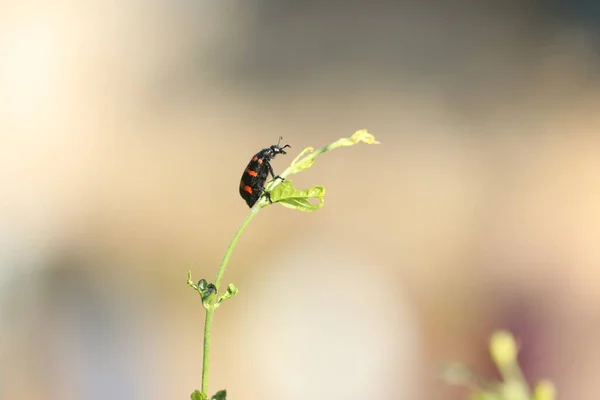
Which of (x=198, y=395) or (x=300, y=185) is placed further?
(x=300, y=185)

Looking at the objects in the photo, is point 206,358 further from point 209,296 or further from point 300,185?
point 300,185

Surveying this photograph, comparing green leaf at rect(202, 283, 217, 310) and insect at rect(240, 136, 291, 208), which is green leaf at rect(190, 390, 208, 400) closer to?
green leaf at rect(202, 283, 217, 310)

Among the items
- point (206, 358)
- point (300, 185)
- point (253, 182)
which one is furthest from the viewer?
point (300, 185)

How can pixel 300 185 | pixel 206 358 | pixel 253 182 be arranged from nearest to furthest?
pixel 206 358, pixel 253 182, pixel 300 185

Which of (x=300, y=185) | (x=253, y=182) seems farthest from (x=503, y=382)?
(x=300, y=185)

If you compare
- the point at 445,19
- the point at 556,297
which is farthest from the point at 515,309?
the point at 445,19

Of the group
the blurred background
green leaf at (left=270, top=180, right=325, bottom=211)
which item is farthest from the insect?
the blurred background
